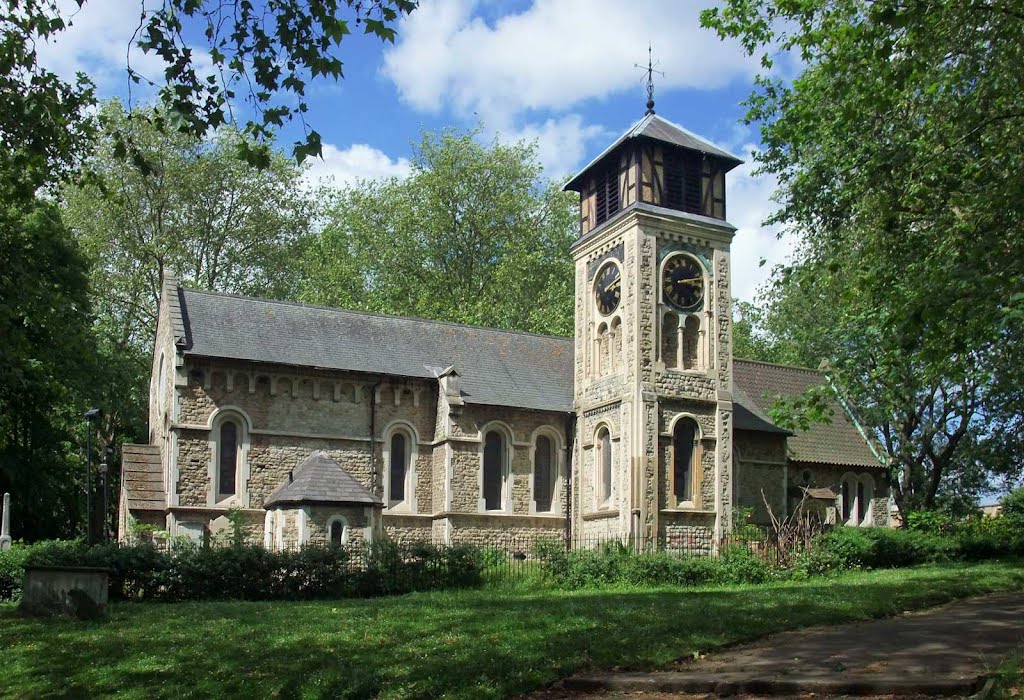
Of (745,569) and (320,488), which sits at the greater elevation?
(320,488)

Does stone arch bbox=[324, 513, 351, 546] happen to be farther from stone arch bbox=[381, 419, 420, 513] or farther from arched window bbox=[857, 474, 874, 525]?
arched window bbox=[857, 474, 874, 525]

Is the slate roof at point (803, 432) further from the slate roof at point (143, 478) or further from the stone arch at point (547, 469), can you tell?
the slate roof at point (143, 478)

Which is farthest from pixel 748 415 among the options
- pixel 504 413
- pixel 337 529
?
pixel 337 529

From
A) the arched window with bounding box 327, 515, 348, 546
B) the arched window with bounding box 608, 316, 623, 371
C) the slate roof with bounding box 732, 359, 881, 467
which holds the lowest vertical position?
the arched window with bounding box 327, 515, 348, 546

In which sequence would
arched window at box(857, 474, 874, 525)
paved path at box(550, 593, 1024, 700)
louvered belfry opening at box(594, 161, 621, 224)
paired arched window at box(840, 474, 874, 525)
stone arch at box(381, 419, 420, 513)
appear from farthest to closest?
arched window at box(857, 474, 874, 525)
paired arched window at box(840, 474, 874, 525)
louvered belfry opening at box(594, 161, 621, 224)
stone arch at box(381, 419, 420, 513)
paved path at box(550, 593, 1024, 700)

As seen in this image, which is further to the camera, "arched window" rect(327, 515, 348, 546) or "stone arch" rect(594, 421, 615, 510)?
"stone arch" rect(594, 421, 615, 510)

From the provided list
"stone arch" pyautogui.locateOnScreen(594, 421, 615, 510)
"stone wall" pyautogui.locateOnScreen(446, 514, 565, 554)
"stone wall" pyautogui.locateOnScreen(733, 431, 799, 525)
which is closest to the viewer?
"stone wall" pyautogui.locateOnScreen(446, 514, 565, 554)

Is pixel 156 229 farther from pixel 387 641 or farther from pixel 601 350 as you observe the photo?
pixel 387 641

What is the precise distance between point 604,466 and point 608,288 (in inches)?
215

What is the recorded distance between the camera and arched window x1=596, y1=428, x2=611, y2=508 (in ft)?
97.9

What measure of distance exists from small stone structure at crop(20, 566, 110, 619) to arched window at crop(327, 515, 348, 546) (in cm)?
932

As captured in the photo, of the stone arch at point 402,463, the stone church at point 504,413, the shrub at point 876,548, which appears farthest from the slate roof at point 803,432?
the stone arch at point 402,463

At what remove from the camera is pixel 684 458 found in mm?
29250

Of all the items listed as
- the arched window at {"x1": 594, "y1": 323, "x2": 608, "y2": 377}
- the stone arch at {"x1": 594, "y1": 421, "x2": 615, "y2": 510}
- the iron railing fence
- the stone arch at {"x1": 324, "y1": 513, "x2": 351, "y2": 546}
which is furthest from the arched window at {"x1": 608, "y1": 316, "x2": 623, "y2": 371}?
the stone arch at {"x1": 324, "y1": 513, "x2": 351, "y2": 546}
